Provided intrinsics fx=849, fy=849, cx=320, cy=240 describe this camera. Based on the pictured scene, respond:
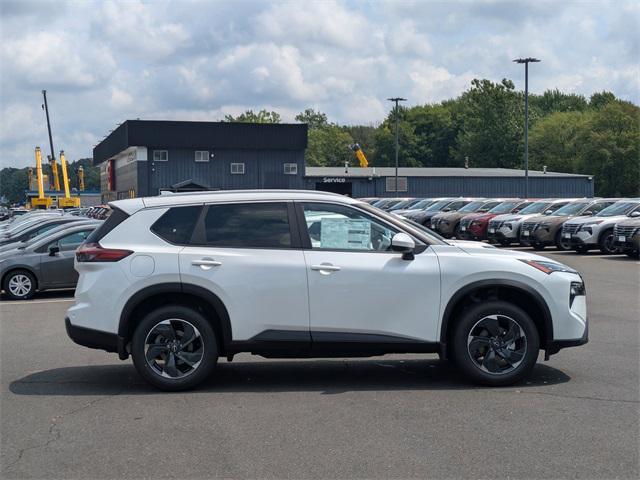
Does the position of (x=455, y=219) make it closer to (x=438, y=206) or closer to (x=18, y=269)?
(x=438, y=206)

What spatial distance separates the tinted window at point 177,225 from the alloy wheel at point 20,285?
9.53m

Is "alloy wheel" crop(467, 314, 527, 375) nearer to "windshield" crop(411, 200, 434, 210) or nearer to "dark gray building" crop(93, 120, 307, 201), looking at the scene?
"windshield" crop(411, 200, 434, 210)

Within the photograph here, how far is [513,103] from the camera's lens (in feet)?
332

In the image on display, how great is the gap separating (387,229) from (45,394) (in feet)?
11.1

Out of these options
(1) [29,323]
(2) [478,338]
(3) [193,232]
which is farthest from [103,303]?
(1) [29,323]

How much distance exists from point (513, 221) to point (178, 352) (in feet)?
72.6

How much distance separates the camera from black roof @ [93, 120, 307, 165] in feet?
213

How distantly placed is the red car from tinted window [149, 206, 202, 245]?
23.2m

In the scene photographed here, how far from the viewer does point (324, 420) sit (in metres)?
6.50

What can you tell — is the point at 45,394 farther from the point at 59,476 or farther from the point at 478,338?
the point at 478,338

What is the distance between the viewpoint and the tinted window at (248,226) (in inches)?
297

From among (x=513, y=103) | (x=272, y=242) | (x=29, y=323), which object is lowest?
(x=29, y=323)

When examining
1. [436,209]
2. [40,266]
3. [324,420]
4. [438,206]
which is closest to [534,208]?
[436,209]

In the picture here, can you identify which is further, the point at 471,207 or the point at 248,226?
the point at 471,207
